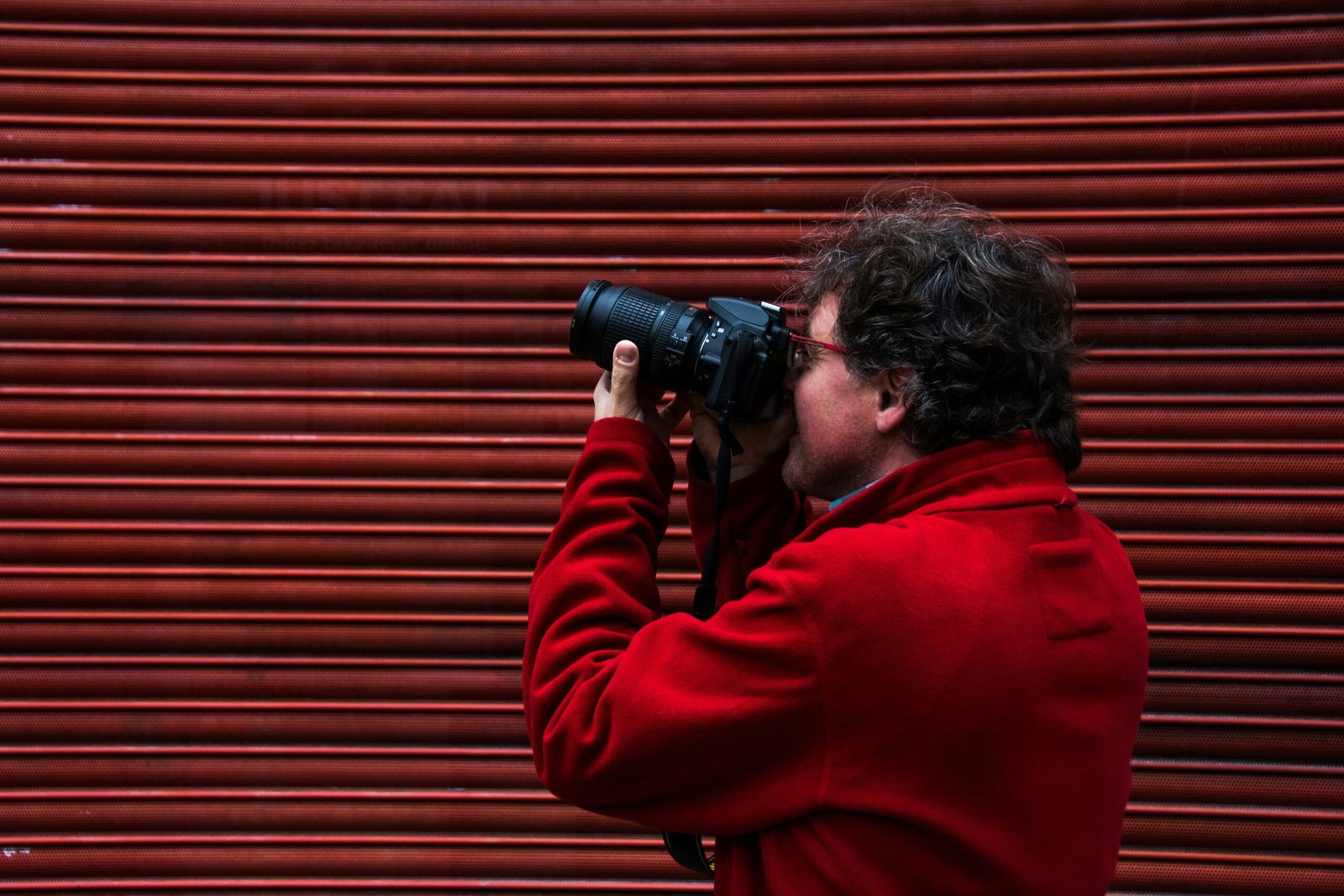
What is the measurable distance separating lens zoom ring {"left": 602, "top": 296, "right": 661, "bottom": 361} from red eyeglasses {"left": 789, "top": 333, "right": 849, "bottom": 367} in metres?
0.22

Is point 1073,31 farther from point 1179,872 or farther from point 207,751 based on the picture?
point 207,751

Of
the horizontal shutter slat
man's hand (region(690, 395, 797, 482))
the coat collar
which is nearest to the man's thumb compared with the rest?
man's hand (region(690, 395, 797, 482))

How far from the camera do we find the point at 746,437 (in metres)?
1.36

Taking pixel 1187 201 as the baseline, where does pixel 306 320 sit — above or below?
below

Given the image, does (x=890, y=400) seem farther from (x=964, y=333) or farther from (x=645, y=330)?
(x=645, y=330)

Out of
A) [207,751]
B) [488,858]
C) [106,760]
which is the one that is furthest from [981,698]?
[106,760]

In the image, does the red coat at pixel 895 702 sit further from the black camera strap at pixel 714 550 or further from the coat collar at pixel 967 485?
the black camera strap at pixel 714 550

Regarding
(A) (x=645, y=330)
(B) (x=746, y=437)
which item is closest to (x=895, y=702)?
(B) (x=746, y=437)

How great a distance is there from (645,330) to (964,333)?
47 centimetres

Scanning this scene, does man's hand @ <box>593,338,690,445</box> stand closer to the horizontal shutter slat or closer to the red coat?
the red coat

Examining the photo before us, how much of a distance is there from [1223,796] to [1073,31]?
76.1 inches

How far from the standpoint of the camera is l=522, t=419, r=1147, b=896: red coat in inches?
37.2

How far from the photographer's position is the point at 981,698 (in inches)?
37.2

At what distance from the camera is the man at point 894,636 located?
37.4 inches
